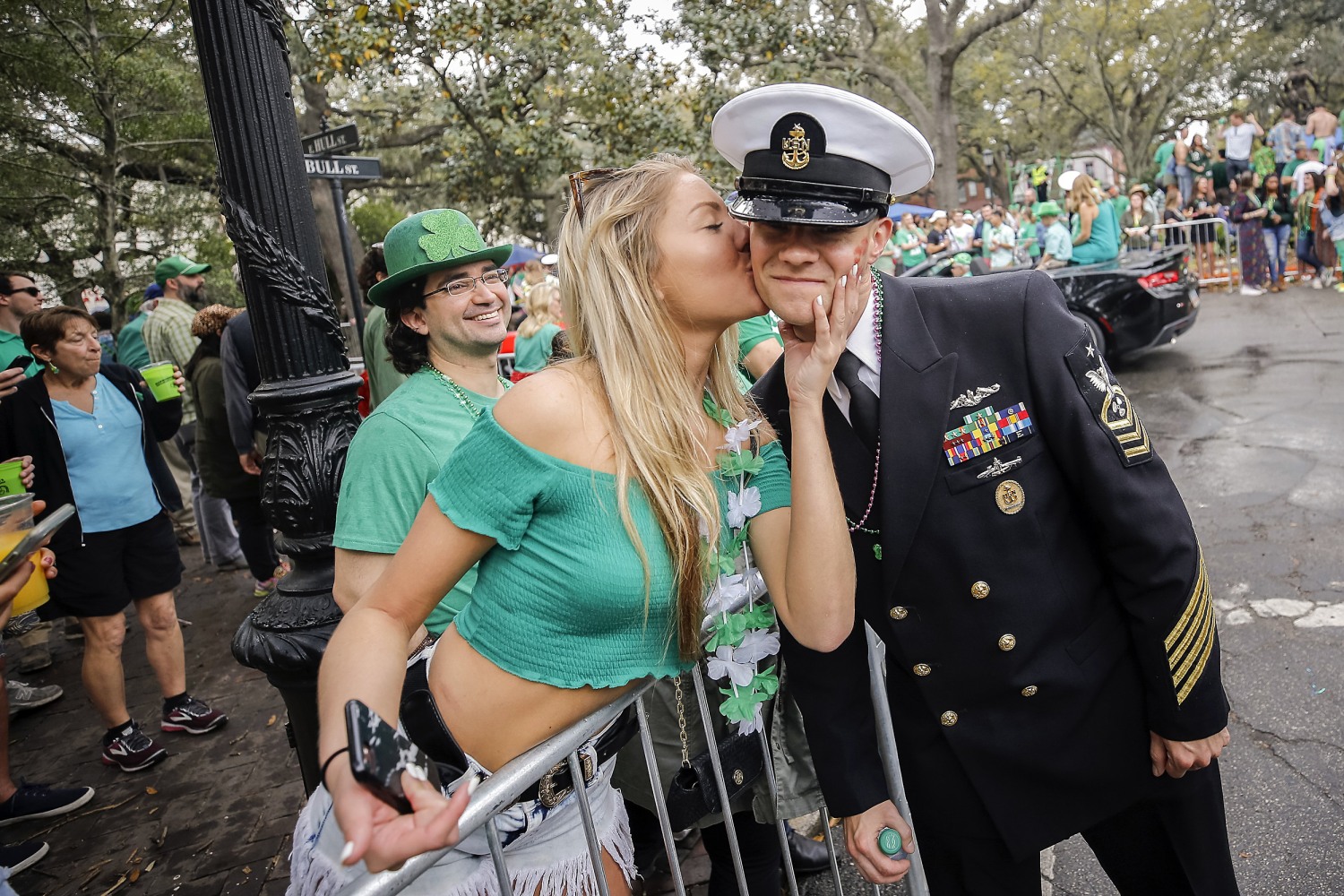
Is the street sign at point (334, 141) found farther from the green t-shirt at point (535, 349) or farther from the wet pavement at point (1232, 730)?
the wet pavement at point (1232, 730)

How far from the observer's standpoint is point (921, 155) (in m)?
1.75

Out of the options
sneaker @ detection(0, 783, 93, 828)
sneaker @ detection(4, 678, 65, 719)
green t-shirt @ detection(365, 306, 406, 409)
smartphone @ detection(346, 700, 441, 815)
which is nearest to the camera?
smartphone @ detection(346, 700, 441, 815)

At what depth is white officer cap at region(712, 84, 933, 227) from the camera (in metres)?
1.64

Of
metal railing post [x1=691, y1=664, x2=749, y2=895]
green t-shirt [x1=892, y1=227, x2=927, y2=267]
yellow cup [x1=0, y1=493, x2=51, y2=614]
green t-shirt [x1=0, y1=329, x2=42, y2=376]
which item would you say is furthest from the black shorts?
green t-shirt [x1=892, y1=227, x2=927, y2=267]

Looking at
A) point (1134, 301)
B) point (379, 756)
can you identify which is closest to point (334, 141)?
point (379, 756)

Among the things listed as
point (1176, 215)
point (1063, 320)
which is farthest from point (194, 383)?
point (1176, 215)

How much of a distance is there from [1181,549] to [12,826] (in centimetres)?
475

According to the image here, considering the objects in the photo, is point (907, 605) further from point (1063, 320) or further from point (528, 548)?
point (528, 548)

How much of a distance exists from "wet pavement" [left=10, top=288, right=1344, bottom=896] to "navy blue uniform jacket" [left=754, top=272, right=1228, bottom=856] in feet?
4.25

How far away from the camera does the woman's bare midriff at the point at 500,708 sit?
67.2 inches

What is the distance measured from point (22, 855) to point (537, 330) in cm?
435

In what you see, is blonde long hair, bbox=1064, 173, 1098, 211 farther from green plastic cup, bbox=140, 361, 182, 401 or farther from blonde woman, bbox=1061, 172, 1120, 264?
green plastic cup, bbox=140, 361, 182, 401

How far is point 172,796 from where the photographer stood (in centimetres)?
416

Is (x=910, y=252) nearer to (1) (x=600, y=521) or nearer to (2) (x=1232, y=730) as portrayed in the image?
(2) (x=1232, y=730)
